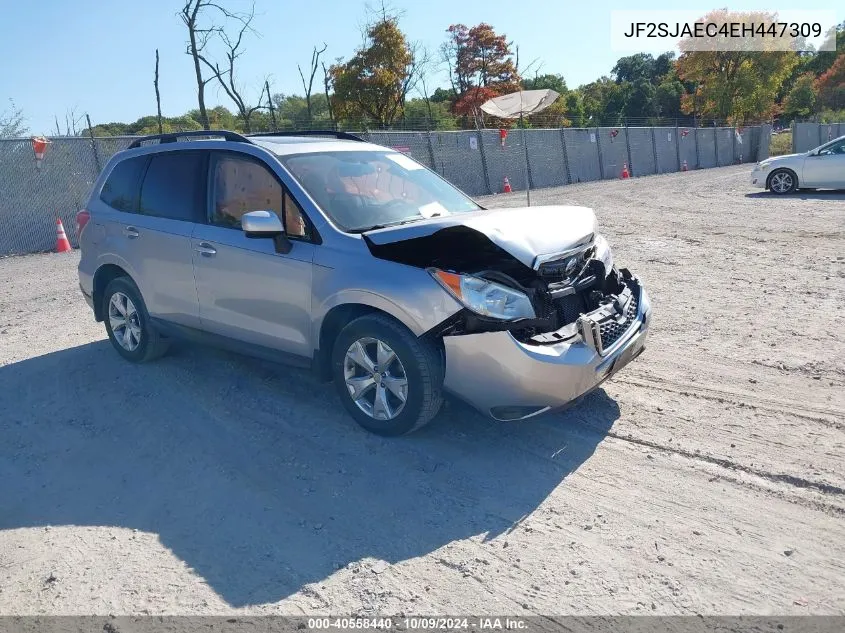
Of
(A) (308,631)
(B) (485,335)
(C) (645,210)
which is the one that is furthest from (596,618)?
(C) (645,210)

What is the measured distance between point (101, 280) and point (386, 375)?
3426 millimetres

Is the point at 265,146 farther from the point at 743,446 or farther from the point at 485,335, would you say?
the point at 743,446

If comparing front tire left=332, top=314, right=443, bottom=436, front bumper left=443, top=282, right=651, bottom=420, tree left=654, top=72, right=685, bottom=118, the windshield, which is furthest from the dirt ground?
tree left=654, top=72, right=685, bottom=118

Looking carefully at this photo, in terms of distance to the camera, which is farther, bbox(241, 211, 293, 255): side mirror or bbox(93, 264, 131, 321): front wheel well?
bbox(93, 264, 131, 321): front wheel well

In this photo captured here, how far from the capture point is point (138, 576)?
10.3 feet

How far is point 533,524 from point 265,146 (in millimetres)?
3248

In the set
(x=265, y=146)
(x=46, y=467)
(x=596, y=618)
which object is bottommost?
(x=596, y=618)

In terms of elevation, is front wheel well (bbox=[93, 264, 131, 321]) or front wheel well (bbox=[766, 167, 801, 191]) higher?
front wheel well (bbox=[93, 264, 131, 321])

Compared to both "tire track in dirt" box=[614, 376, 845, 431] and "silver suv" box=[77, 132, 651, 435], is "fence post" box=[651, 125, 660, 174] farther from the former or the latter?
"tire track in dirt" box=[614, 376, 845, 431]

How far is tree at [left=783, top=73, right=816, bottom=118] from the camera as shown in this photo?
2347 inches

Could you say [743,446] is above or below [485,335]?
below

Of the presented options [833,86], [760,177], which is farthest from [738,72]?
[760,177]

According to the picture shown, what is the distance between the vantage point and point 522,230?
414 cm

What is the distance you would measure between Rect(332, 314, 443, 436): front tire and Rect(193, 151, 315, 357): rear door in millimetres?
404
